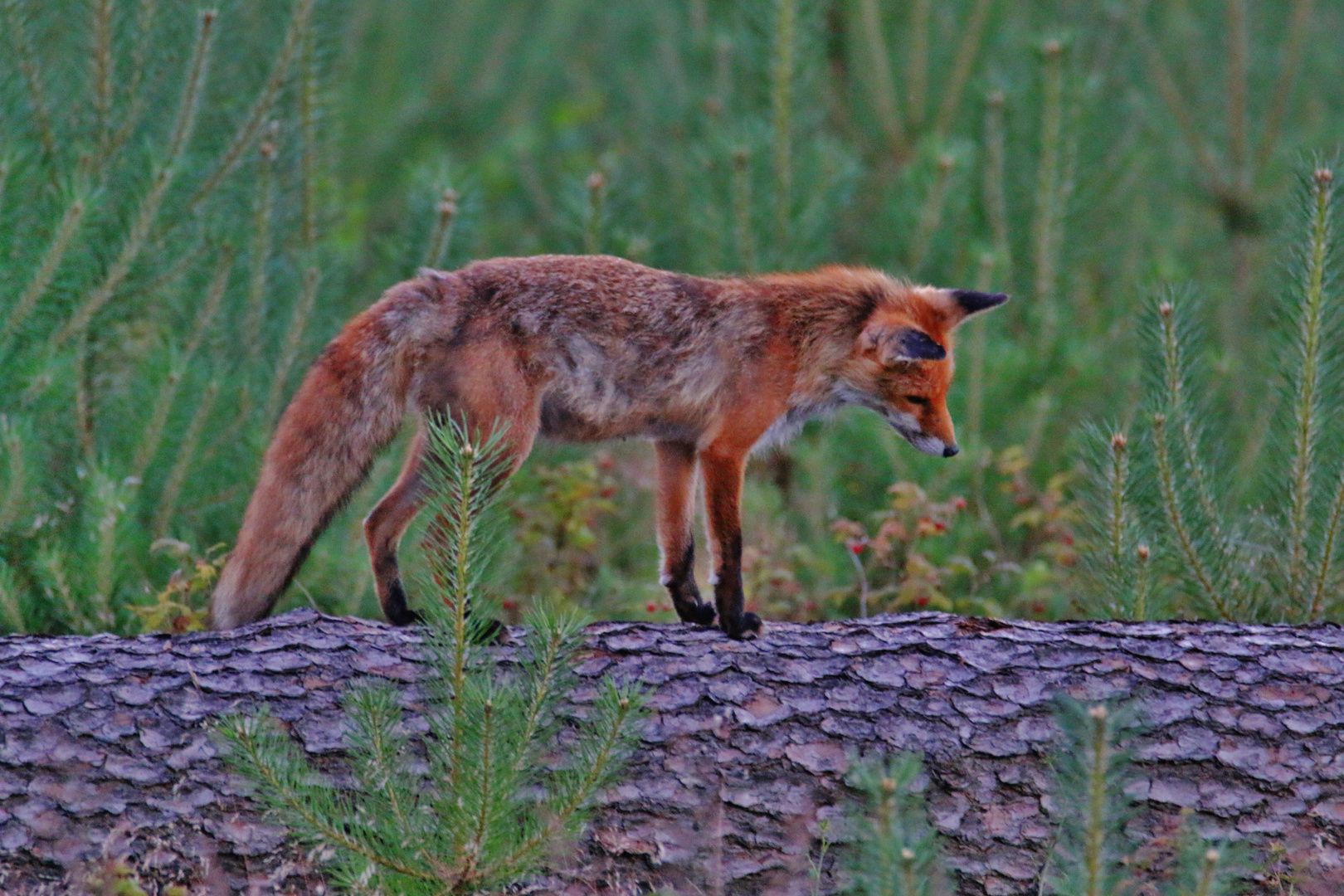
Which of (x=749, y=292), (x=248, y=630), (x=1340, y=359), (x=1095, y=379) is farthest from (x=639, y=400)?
(x=1095, y=379)

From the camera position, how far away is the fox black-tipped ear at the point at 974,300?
217 inches

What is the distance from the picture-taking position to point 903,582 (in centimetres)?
637

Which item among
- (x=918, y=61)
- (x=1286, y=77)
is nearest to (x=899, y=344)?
(x=918, y=61)

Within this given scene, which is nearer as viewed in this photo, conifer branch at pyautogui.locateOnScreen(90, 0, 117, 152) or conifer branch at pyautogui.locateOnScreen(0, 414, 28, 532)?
conifer branch at pyautogui.locateOnScreen(0, 414, 28, 532)

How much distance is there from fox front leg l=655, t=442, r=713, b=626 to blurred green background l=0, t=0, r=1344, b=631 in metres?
0.63

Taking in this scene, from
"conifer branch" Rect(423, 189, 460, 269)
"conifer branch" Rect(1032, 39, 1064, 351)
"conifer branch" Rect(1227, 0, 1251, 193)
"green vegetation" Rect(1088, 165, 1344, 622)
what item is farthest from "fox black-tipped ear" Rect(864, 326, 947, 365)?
"conifer branch" Rect(1227, 0, 1251, 193)

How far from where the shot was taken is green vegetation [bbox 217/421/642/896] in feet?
10.9

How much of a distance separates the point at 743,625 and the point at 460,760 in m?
1.57

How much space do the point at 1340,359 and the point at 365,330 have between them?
347 centimetres

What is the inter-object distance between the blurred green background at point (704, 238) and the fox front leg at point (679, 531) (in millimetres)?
630

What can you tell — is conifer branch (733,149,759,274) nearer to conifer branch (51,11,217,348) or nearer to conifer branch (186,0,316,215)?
conifer branch (186,0,316,215)

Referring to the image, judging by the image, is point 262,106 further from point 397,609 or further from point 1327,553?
point 1327,553

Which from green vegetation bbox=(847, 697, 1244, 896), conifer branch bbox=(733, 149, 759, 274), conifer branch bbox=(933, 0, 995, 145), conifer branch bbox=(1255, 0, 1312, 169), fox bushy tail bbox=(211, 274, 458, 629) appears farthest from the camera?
conifer branch bbox=(1255, 0, 1312, 169)

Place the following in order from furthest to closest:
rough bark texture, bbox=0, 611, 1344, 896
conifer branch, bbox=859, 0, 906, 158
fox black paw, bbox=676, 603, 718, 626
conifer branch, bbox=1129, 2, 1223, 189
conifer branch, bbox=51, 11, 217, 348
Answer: conifer branch, bbox=1129, 2, 1223, 189
conifer branch, bbox=859, 0, 906, 158
conifer branch, bbox=51, 11, 217, 348
fox black paw, bbox=676, 603, 718, 626
rough bark texture, bbox=0, 611, 1344, 896
